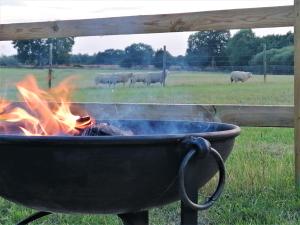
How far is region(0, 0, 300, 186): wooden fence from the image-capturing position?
3.13 m

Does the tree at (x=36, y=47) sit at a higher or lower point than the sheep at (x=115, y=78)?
higher

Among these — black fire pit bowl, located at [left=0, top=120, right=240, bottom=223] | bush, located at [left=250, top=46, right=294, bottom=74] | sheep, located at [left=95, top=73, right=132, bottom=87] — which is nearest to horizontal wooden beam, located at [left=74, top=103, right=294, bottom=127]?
black fire pit bowl, located at [left=0, top=120, right=240, bottom=223]

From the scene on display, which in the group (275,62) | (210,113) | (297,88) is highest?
(275,62)

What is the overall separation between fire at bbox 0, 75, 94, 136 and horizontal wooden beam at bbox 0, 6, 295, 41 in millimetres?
1264

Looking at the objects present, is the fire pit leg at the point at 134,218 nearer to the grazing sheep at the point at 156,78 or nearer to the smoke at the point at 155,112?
the smoke at the point at 155,112

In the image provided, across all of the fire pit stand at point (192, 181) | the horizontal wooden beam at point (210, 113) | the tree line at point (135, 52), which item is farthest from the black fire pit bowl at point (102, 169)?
the tree line at point (135, 52)

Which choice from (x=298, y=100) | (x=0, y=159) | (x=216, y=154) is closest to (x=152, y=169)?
(x=216, y=154)

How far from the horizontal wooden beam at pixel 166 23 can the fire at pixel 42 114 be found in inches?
49.8

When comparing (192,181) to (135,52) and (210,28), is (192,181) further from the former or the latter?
(135,52)

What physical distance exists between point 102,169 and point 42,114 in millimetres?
598

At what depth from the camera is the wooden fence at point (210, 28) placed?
3133mm

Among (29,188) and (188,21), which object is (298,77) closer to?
(188,21)

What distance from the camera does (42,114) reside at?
1.96m

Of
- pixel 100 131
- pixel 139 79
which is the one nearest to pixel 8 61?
pixel 100 131
